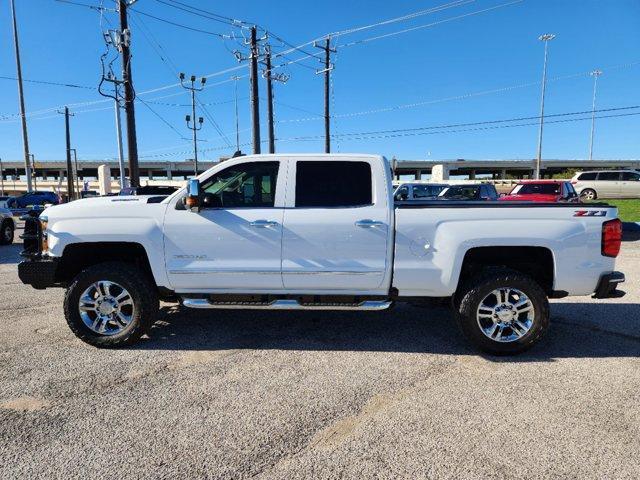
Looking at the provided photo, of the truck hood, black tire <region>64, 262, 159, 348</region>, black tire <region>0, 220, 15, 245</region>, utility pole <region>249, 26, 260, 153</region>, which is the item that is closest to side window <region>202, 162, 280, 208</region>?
the truck hood

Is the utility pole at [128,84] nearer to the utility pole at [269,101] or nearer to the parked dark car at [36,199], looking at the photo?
the utility pole at [269,101]

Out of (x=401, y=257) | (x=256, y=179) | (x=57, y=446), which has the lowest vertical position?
(x=57, y=446)

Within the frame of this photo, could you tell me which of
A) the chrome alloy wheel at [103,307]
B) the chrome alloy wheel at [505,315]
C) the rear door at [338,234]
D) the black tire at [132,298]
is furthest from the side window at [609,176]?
the chrome alloy wheel at [103,307]

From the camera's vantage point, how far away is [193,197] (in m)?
4.06

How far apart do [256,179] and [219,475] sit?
2709mm

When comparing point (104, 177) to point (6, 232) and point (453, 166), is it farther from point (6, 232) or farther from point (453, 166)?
point (453, 166)

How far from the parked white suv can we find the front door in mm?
27848

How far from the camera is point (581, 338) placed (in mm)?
4590

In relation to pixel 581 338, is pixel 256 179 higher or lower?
higher

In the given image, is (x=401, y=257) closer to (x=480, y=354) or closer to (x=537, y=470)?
(x=480, y=354)

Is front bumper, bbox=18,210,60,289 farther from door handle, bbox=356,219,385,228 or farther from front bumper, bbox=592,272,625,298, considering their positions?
front bumper, bbox=592,272,625,298

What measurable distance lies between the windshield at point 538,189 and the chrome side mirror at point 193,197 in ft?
56.3

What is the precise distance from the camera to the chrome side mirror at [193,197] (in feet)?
12.9

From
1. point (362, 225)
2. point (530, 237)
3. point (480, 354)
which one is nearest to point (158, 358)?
point (362, 225)
